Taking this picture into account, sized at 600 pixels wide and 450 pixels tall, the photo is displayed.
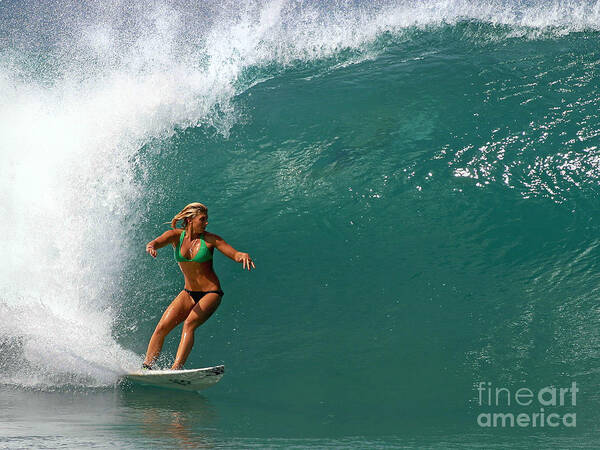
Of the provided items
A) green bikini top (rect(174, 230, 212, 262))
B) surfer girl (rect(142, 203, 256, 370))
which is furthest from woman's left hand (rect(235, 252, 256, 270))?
green bikini top (rect(174, 230, 212, 262))

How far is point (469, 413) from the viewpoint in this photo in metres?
4.55

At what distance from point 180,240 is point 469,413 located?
2.51 m

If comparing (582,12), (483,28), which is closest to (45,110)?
(483,28)

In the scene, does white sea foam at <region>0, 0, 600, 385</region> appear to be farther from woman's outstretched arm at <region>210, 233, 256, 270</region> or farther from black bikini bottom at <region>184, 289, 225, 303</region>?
woman's outstretched arm at <region>210, 233, 256, 270</region>

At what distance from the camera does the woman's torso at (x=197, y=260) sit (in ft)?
17.8

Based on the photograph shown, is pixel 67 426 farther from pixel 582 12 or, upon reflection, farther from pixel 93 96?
pixel 582 12

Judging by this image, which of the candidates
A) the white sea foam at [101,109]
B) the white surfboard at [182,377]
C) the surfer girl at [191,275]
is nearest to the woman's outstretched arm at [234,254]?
the surfer girl at [191,275]

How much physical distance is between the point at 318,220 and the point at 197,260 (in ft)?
7.75

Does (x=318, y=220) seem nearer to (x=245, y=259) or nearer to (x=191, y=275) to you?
(x=191, y=275)

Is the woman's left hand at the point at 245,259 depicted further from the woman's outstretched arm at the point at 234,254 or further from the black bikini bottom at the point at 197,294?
the black bikini bottom at the point at 197,294

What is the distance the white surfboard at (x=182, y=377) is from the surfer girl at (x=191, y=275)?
0.12 m

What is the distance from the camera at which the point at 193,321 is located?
17.9 ft

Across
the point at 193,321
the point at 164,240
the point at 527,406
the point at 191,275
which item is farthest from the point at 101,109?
the point at 527,406

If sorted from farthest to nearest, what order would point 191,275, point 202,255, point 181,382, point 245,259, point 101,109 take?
point 101,109 < point 191,275 < point 202,255 < point 181,382 < point 245,259
